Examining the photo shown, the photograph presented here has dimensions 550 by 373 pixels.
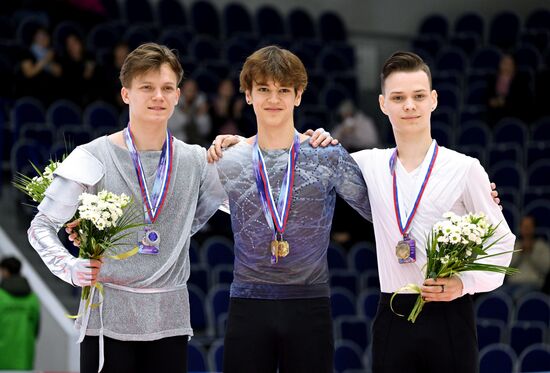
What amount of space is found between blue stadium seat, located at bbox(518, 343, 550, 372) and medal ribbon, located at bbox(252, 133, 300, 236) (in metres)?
5.30

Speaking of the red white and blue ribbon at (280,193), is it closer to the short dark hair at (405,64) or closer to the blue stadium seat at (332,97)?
the short dark hair at (405,64)

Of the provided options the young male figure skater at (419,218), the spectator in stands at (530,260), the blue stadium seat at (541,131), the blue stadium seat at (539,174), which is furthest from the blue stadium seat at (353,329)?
the young male figure skater at (419,218)

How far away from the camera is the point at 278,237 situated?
486cm

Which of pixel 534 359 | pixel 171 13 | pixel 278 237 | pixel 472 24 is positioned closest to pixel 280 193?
pixel 278 237

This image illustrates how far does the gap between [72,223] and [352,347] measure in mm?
5400

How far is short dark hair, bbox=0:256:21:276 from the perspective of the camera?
10.0 meters

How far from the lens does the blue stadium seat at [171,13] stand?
1514 centimetres

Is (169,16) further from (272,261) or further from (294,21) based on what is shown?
(272,261)

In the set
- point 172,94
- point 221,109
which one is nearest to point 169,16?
point 221,109

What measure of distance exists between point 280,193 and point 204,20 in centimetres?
1080

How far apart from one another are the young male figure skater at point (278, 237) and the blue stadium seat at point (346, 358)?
16.1 feet

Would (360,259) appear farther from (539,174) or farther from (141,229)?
(141,229)

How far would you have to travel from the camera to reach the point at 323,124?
14.2 meters

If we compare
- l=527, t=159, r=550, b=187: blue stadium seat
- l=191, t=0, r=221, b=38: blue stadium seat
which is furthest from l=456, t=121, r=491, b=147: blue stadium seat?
l=191, t=0, r=221, b=38: blue stadium seat
